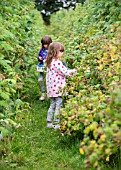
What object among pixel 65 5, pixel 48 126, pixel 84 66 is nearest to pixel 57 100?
pixel 48 126

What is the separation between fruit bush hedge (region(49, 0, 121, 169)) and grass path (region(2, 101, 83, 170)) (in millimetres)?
182

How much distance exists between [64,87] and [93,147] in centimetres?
269

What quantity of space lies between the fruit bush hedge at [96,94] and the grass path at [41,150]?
0.18 m

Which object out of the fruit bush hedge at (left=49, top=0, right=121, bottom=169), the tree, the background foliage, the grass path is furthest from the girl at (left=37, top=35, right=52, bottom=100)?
the tree

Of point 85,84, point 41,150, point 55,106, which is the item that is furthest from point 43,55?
point 41,150

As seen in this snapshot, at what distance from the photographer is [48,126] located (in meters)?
5.85

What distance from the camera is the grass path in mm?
4352

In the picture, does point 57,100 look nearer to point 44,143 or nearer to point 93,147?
point 44,143

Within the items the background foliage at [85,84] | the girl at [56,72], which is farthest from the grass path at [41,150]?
the girl at [56,72]

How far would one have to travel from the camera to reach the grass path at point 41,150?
14.3ft

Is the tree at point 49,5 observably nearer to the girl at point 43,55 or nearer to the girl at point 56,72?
the girl at point 43,55

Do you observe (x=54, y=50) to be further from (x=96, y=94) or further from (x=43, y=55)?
(x=96, y=94)

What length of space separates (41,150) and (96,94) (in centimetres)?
131

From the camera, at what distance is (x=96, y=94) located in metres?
3.98
